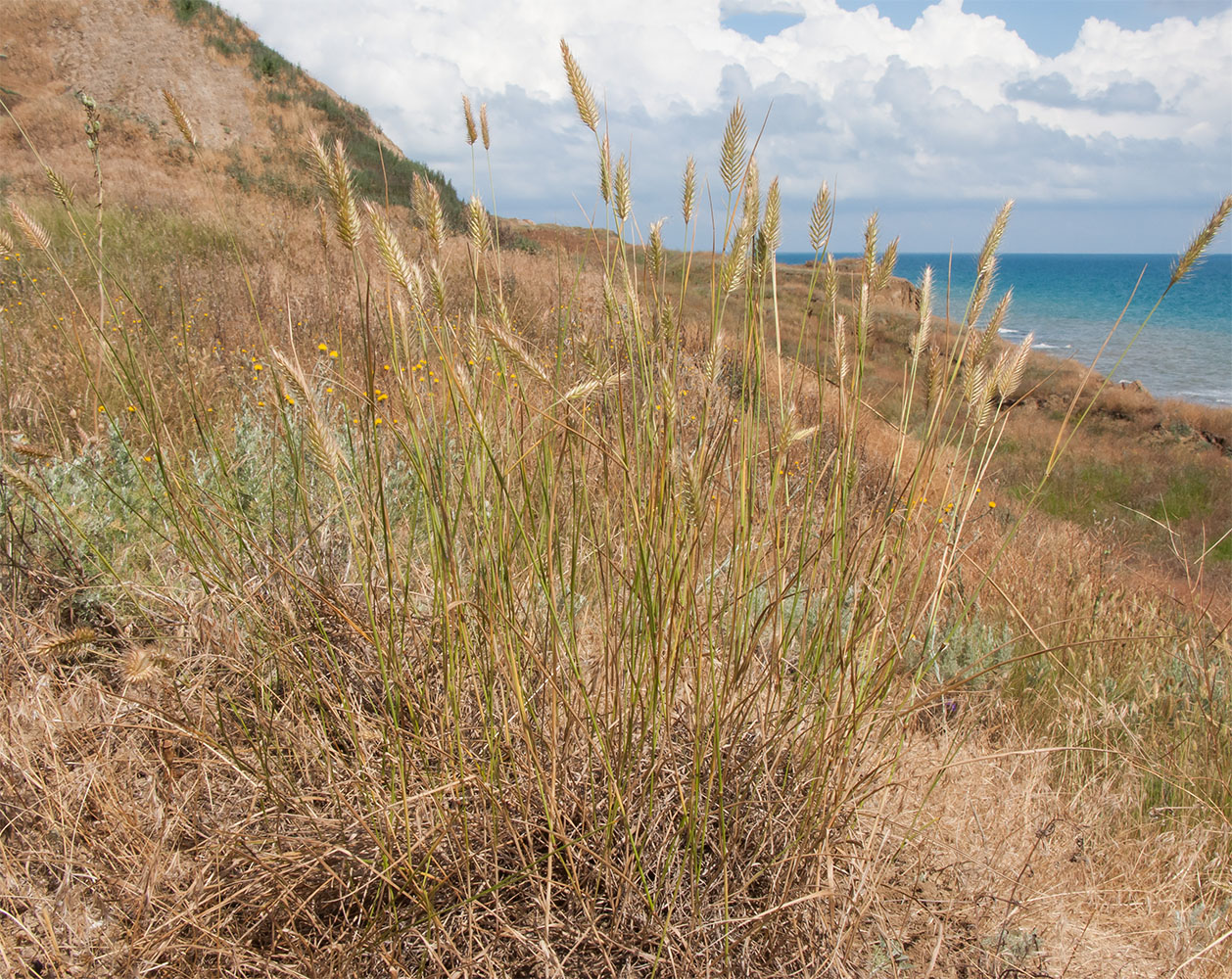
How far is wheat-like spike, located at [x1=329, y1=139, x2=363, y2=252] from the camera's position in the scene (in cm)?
99

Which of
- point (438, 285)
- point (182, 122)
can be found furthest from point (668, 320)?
point (182, 122)

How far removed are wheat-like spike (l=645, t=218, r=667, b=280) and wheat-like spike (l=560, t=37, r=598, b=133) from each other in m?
0.20

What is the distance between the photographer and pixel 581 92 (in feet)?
4.11

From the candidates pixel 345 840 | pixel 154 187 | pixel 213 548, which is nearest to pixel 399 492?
pixel 213 548

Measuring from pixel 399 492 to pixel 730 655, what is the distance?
1.75 metres

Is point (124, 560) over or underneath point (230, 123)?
underneath

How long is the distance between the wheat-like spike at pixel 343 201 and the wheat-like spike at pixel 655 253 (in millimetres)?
489

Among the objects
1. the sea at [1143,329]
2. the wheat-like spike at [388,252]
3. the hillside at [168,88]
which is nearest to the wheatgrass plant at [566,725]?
the wheat-like spike at [388,252]

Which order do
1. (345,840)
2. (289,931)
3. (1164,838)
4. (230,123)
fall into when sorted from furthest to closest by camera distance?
(230,123) < (1164,838) < (345,840) < (289,931)

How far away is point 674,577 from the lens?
1.24 metres

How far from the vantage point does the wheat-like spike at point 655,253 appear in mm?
1263

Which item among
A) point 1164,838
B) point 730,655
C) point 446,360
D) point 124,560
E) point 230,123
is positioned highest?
point 230,123

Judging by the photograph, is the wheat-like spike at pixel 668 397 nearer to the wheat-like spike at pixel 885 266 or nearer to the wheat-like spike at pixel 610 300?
the wheat-like spike at pixel 610 300

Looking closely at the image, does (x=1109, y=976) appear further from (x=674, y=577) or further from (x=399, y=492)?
(x=399, y=492)
